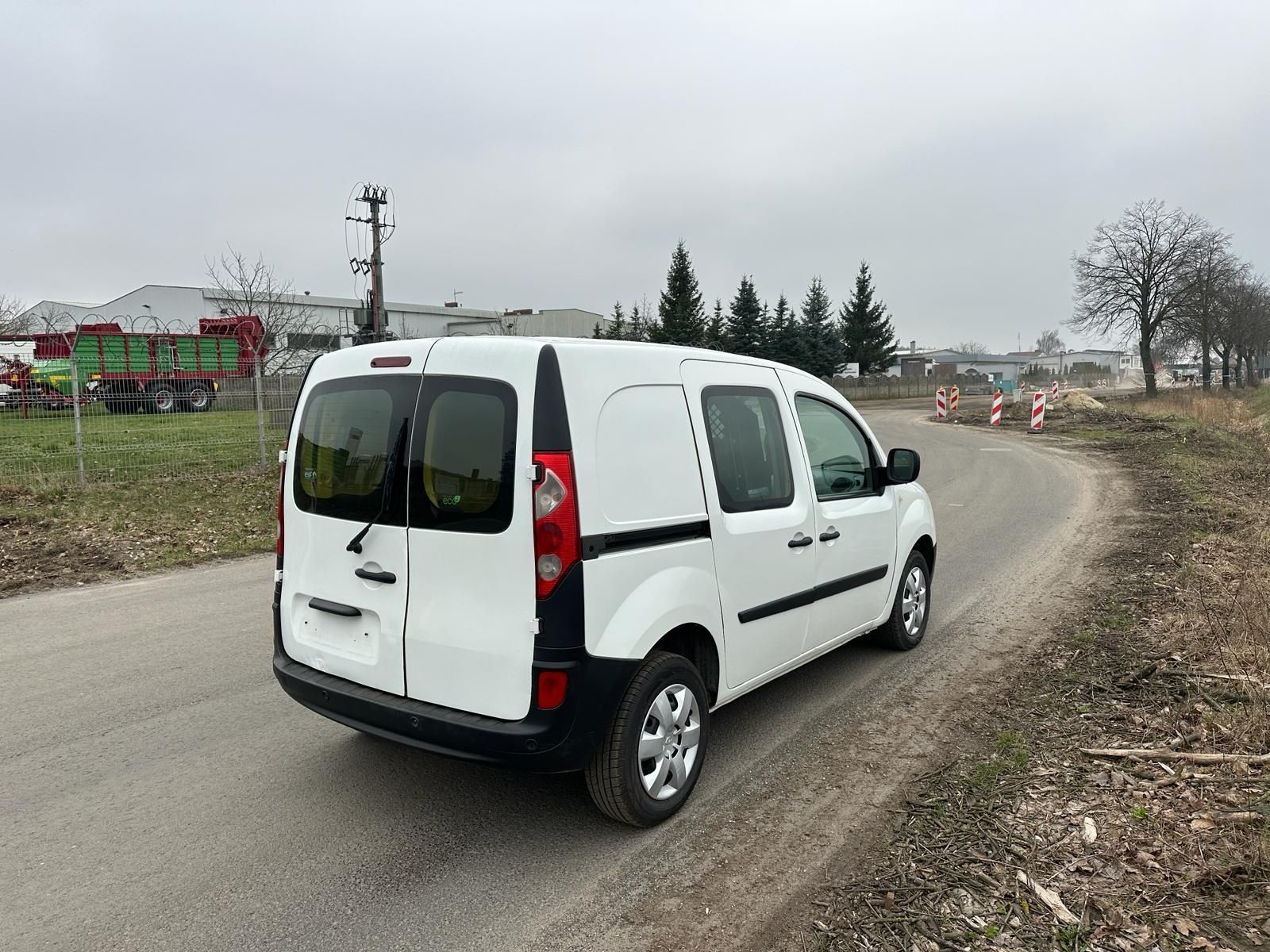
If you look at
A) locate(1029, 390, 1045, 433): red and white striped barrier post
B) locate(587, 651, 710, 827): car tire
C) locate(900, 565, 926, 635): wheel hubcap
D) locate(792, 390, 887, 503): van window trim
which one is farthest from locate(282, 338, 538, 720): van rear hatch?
locate(1029, 390, 1045, 433): red and white striped barrier post

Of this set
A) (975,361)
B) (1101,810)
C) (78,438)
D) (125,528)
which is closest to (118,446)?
(78,438)

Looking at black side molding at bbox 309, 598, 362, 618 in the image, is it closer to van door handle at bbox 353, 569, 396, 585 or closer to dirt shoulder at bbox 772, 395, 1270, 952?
van door handle at bbox 353, 569, 396, 585

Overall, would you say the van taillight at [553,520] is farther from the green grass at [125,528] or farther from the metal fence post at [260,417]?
the metal fence post at [260,417]

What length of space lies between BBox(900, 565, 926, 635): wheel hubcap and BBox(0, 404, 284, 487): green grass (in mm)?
10961

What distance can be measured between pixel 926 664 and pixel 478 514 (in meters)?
3.46

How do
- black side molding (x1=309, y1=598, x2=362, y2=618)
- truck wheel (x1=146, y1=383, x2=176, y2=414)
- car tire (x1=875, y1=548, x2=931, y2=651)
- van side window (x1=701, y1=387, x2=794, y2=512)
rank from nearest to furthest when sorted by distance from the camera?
black side molding (x1=309, y1=598, x2=362, y2=618), van side window (x1=701, y1=387, x2=794, y2=512), car tire (x1=875, y1=548, x2=931, y2=651), truck wheel (x1=146, y1=383, x2=176, y2=414)

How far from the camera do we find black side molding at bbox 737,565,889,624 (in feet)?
12.6

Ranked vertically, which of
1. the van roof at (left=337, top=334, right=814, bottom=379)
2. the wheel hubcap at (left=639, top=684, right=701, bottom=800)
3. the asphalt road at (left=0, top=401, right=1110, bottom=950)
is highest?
the van roof at (left=337, top=334, right=814, bottom=379)

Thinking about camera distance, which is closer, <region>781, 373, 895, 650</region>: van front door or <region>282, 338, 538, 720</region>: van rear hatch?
<region>282, 338, 538, 720</region>: van rear hatch

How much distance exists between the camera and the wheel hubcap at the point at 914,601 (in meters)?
5.50

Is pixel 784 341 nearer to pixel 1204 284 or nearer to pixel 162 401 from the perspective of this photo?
pixel 1204 284

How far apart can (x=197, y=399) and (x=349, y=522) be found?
11.2m

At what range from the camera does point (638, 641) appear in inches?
124

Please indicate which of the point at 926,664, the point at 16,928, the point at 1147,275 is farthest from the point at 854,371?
the point at 16,928
